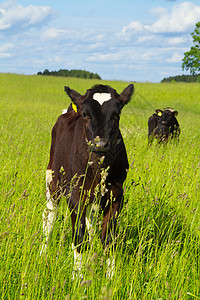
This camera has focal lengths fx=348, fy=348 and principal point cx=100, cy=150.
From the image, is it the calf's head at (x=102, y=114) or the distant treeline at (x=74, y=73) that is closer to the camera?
the calf's head at (x=102, y=114)

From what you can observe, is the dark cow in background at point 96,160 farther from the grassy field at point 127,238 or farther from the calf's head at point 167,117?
the calf's head at point 167,117

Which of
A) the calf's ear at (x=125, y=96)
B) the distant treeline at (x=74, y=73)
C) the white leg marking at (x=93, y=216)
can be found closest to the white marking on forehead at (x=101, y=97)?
the calf's ear at (x=125, y=96)

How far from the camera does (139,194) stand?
4.72m

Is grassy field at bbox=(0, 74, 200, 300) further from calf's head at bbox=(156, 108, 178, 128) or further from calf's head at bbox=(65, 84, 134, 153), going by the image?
calf's head at bbox=(156, 108, 178, 128)

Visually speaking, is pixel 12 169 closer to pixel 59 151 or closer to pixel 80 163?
pixel 59 151

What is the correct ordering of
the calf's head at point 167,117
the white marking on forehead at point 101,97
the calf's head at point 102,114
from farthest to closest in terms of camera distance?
the calf's head at point 167,117 → the white marking on forehead at point 101,97 → the calf's head at point 102,114

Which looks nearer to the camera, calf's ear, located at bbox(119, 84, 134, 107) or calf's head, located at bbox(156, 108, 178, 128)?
calf's ear, located at bbox(119, 84, 134, 107)

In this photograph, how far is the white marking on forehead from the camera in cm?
352

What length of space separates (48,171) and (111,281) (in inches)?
105

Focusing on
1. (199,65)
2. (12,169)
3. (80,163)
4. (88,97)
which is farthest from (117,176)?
(199,65)

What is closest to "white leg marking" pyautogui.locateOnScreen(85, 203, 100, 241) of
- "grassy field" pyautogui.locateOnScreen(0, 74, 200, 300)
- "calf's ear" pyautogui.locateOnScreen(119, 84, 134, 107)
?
"grassy field" pyautogui.locateOnScreen(0, 74, 200, 300)

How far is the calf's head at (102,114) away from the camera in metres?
3.22

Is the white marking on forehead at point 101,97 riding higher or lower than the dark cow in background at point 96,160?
higher

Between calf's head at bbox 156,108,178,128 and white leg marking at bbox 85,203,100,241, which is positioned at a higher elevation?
calf's head at bbox 156,108,178,128
